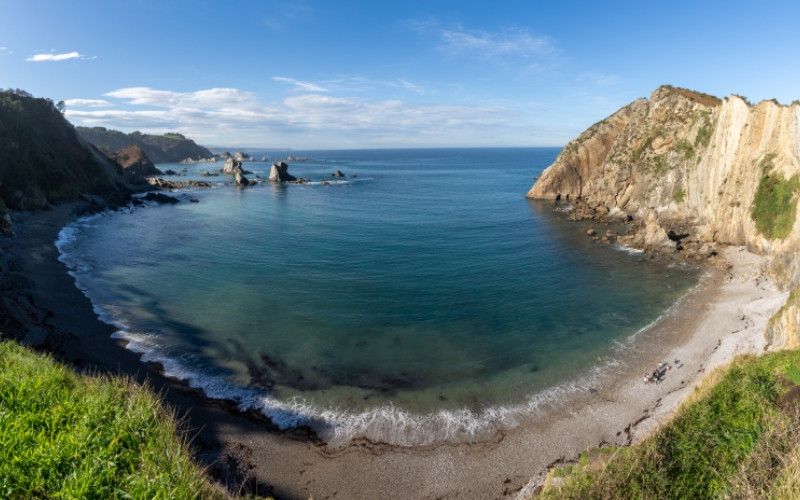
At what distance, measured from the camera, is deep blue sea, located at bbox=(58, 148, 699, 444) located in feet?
86.0

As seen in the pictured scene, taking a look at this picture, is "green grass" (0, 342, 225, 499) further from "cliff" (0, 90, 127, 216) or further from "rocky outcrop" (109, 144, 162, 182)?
"rocky outcrop" (109, 144, 162, 182)

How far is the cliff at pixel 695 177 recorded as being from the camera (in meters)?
45.1

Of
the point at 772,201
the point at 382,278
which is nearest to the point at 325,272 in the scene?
the point at 382,278

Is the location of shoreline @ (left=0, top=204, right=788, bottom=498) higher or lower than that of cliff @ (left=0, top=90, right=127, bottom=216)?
lower

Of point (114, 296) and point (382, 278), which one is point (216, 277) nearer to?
point (114, 296)

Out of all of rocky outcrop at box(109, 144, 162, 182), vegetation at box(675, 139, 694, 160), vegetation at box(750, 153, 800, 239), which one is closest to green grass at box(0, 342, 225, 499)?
vegetation at box(750, 153, 800, 239)

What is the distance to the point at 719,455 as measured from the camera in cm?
1433

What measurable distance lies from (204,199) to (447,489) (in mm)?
108799

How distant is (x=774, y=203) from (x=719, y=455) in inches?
1875

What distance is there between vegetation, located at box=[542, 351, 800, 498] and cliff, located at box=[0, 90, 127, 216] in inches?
2855

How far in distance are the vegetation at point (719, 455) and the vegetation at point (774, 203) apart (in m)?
37.1

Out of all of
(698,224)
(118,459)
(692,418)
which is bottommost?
(692,418)

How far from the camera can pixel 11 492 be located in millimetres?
9438

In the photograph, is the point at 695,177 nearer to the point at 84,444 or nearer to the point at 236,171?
the point at 84,444
